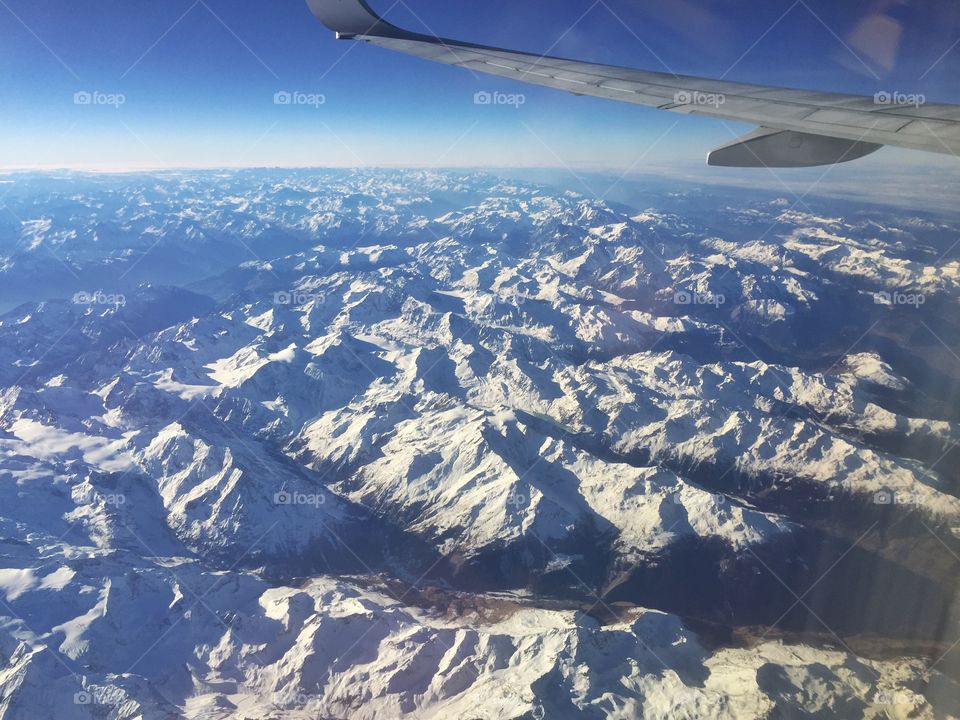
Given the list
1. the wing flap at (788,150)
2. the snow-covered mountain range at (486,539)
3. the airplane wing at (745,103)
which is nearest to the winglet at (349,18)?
the airplane wing at (745,103)

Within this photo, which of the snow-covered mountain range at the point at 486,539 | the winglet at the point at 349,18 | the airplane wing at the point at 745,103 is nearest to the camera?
the airplane wing at the point at 745,103

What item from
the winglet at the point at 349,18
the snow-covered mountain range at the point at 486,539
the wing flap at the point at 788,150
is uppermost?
the winglet at the point at 349,18

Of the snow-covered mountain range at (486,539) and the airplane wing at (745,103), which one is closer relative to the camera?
the airplane wing at (745,103)

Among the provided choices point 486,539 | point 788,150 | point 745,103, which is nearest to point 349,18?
point 745,103

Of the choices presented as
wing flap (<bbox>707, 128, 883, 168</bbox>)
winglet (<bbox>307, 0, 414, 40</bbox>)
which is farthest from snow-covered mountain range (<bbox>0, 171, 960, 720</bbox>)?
winglet (<bbox>307, 0, 414, 40</bbox>)

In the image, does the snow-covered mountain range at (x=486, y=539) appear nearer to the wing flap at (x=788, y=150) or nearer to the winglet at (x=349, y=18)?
the wing flap at (x=788, y=150)

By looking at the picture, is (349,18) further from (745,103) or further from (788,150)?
(788,150)

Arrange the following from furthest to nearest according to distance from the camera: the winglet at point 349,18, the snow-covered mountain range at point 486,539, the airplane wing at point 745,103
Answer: the snow-covered mountain range at point 486,539
the winglet at point 349,18
the airplane wing at point 745,103

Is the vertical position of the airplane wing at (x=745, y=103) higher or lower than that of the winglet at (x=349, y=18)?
lower
